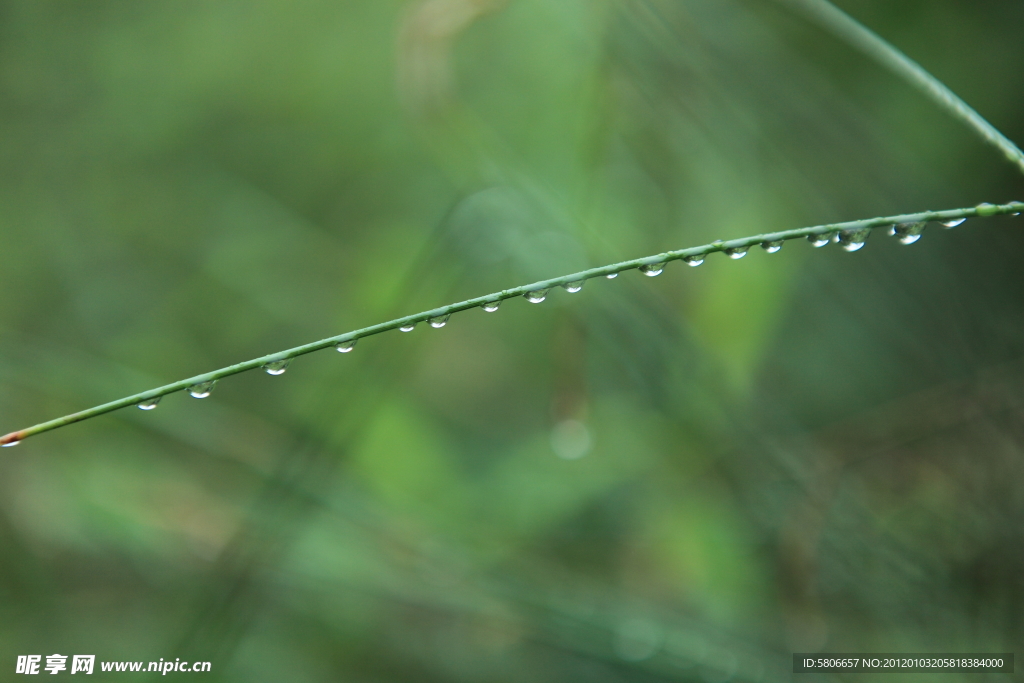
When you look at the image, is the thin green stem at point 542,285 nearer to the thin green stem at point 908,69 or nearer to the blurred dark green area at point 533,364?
the thin green stem at point 908,69

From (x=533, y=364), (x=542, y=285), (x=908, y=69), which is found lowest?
(x=542, y=285)

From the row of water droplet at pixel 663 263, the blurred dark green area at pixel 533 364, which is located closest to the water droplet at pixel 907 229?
the row of water droplet at pixel 663 263

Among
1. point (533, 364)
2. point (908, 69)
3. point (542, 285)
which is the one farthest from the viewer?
point (533, 364)

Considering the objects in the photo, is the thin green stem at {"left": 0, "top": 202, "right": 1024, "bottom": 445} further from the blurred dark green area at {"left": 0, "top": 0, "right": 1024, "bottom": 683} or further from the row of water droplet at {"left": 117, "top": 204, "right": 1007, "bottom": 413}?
the blurred dark green area at {"left": 0, "top": 0, "right": 1024, "bottom": 683}

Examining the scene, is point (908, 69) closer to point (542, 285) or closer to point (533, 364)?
point (542, 285)

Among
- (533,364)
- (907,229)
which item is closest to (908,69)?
(907,229)

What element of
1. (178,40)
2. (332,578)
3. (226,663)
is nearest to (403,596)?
(332,578)

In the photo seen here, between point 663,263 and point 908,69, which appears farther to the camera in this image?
point 908,69
